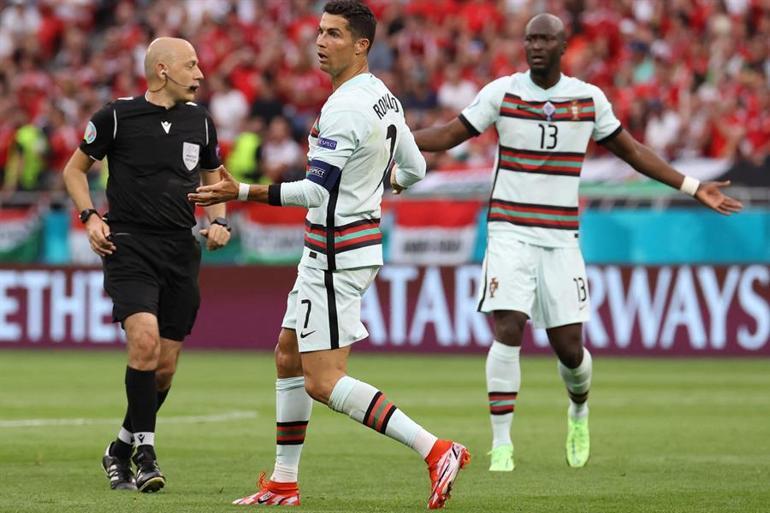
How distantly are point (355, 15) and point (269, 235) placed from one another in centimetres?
1322

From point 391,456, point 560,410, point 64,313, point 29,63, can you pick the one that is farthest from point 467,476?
point 29,63

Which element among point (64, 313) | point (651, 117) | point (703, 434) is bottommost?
point (64, 313)

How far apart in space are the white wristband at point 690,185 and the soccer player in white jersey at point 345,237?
2808 mm

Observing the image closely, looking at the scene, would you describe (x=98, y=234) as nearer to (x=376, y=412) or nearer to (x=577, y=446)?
(x=376, y=412)

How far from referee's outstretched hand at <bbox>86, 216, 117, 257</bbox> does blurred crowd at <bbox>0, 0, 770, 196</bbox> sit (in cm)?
1245

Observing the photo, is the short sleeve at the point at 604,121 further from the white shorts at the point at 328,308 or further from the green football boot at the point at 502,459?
the white shorts at the point at 328,308

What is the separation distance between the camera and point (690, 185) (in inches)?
400

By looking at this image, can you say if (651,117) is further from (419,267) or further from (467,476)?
(467,476)

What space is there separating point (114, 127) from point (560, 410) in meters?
6.29

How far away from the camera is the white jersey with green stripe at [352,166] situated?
24.8 ft

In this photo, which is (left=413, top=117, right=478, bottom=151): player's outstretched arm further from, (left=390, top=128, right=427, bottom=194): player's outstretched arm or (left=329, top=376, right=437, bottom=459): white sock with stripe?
(left=329, top=376, right=437, bottom=459): white sock with stripe

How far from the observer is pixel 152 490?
850 centimetres

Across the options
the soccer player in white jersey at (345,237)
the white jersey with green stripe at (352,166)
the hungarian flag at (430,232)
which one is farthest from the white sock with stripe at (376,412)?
the hungarian flag at (430,232)

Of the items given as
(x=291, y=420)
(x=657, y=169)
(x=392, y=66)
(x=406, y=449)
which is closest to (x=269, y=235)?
(x=392, y=66)
